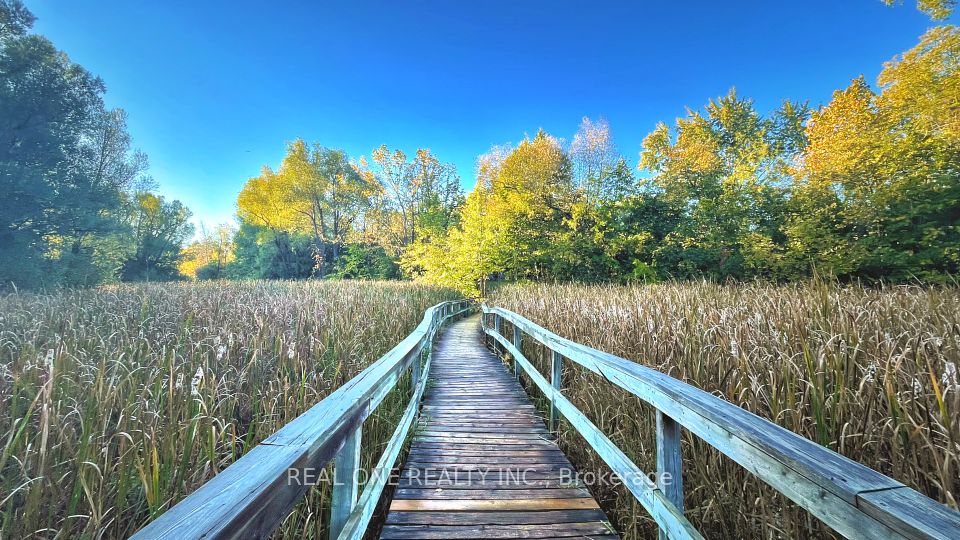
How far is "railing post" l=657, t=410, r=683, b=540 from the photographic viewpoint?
145 cm

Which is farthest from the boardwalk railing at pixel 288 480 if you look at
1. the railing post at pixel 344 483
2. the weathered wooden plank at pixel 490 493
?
the weathered wooden plank at pixel 490 493

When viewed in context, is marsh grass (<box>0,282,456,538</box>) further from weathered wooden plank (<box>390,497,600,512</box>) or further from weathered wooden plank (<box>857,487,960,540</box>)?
weathered wooden plank (<box>857,487,960,540</box>)

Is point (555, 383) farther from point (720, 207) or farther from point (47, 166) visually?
point (720, 207)

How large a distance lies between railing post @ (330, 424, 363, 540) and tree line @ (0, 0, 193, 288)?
929cm

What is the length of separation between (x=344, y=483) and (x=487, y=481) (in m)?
1.41

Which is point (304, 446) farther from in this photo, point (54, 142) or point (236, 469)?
point (54, 142)

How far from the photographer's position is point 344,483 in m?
1.41

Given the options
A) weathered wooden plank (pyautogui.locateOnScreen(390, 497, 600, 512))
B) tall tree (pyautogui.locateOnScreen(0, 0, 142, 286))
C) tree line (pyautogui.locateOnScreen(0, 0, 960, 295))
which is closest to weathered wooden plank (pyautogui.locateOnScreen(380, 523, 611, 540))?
weathered wooden plank (pyautogui.locateOnScreen(390, 497, 600, 512))

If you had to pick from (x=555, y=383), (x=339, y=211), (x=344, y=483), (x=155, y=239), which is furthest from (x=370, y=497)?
(x=155, y=239)

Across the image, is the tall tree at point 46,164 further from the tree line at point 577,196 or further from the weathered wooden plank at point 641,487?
the weathered wooden plank at point 641,487

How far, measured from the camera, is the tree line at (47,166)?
873cm

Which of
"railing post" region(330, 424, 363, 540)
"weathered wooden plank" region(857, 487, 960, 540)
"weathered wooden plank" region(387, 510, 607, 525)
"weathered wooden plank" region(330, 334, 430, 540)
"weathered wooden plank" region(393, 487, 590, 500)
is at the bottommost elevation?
"weathered wooden plank" region(393, 487, 590, 500)

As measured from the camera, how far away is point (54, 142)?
9.79m

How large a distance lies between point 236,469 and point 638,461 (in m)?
2.43
